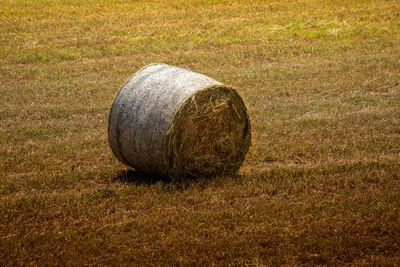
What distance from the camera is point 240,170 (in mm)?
7793

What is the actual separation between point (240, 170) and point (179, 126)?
1.19 m

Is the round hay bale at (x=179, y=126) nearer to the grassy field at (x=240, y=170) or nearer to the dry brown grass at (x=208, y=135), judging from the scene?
the dry brown grass at (x=208, y=135)

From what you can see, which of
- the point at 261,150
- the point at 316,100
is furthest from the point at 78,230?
the point at 316,100

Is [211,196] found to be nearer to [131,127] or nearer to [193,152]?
[193,152]

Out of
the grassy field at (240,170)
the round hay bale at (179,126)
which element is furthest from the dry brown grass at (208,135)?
the grassy field at (240,170)

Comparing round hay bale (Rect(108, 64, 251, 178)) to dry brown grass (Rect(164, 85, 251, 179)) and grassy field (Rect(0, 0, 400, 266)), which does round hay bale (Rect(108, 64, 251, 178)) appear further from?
grassy field (Rect(0, 0, 400, 266))

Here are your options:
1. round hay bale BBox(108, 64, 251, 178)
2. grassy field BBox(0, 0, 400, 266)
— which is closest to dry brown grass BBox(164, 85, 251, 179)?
round hay bale BBox(108, 64, 251, 178)

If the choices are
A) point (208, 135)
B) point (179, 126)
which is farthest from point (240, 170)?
point (179, 126)

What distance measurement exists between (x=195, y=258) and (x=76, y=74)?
9653mm

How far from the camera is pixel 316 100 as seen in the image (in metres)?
11.2

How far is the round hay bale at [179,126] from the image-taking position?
7.09 metres

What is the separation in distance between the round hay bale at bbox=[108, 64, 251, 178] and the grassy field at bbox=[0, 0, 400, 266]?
26cm

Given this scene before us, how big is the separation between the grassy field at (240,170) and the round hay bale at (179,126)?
0.26 m

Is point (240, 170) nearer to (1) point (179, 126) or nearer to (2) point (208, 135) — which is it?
(2) point (208, 135)
